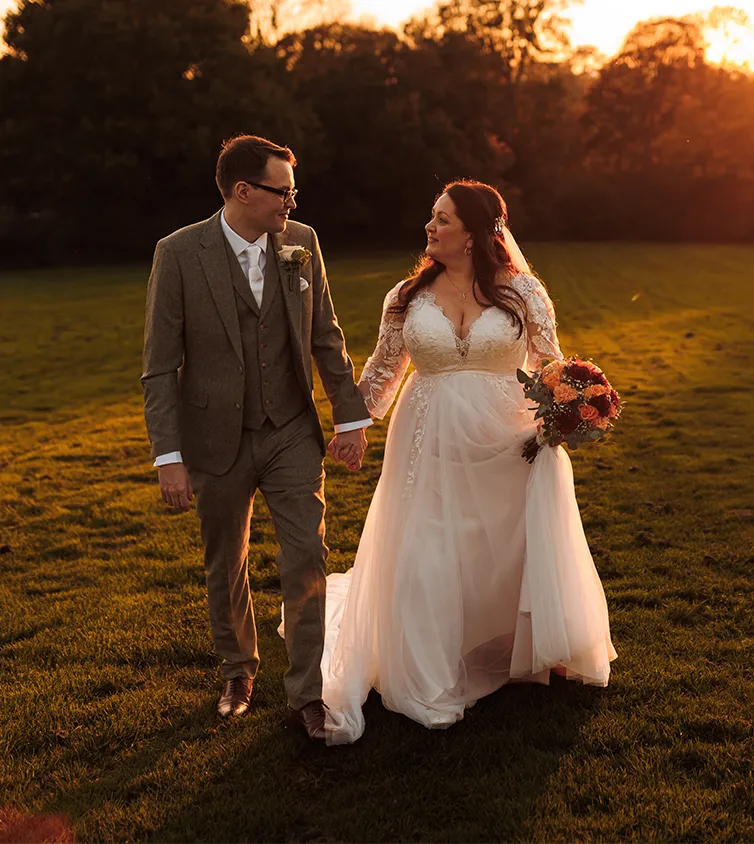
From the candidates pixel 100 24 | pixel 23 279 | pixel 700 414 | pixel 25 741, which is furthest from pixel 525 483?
pixel 100 24

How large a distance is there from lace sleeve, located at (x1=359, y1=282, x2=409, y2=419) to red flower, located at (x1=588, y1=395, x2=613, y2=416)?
129 centimetres

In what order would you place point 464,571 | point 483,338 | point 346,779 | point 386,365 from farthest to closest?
point 386,365 < point 483,338 < point 464,571 < point 346,779

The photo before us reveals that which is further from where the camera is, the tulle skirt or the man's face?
the tulle skirt

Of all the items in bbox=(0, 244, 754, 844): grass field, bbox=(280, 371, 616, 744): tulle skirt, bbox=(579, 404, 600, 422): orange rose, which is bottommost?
bbox=(0, 244, 754, 844): grass field

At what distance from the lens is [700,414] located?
506 inches

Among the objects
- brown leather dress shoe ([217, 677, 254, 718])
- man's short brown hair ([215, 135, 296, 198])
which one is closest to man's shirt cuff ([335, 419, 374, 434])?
man's short brown hair ([215, 135, 296, 198])

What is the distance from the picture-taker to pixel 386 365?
5809mm

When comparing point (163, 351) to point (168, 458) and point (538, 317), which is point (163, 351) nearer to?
point (168, 458)

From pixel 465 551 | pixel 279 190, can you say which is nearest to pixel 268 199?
pixel 279 190

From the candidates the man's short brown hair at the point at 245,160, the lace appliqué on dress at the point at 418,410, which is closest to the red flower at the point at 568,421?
the lace appliqué on dress at the point at 418,410

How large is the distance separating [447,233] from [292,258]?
3.80ft

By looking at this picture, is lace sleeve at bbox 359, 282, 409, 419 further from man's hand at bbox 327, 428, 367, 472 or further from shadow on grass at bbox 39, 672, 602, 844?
shadow on grass at bbox 39, 672, 602, 844

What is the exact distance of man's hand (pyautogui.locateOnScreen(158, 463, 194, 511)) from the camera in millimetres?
4469

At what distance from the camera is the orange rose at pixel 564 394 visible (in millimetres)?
4887
